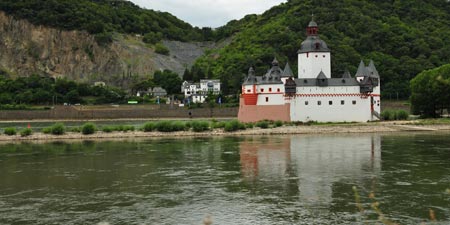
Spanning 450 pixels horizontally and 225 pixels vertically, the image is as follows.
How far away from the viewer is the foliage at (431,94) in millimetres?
57375

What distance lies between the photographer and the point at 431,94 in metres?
58.5

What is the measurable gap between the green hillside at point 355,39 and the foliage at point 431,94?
23.7 meters

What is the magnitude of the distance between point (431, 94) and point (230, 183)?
40.1m

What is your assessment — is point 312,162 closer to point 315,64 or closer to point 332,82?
point 332,82

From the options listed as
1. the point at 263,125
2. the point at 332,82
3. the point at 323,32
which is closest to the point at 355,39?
the point at 323,32

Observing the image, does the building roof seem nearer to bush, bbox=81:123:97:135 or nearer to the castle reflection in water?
the castle reflection in water

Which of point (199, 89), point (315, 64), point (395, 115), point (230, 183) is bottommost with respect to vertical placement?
point (230, 183)

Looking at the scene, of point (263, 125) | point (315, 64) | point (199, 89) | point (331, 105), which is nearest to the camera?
point (263, 125)

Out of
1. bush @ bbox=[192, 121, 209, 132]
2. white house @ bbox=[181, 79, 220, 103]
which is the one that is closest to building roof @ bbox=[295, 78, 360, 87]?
bush @ bbox=[192, 121, 209, 132]

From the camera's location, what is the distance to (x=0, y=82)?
106 meters

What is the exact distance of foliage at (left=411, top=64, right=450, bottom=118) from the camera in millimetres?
57375

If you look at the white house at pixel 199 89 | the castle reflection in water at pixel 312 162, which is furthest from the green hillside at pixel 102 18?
the castle reflection in water at pixel 312 162

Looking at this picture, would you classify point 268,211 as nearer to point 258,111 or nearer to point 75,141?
point 75,141

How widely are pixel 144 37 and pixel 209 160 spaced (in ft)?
422
